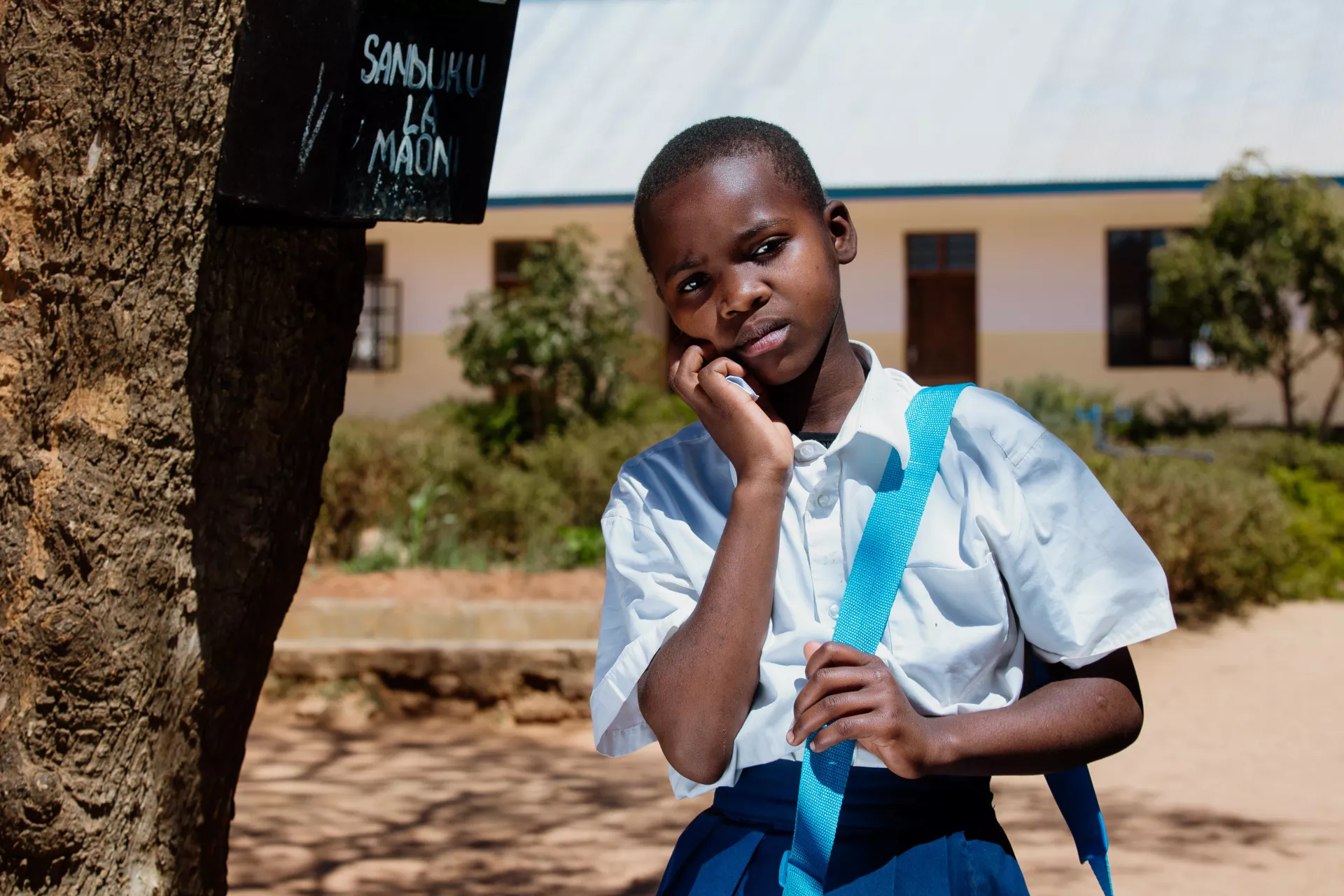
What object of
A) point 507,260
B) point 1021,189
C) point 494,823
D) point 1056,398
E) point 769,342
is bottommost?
point 494,823

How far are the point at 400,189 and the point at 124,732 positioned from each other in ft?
2.78

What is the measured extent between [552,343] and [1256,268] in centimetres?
582

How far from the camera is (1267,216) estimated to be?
450 inches

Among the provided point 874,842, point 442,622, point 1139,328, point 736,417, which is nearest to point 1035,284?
point 1139,328

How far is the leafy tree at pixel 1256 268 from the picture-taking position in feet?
37.0

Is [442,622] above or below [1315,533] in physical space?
below

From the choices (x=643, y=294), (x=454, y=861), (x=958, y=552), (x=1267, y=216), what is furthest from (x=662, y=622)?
(x=643, y=294)

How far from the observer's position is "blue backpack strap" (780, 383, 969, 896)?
138 cm

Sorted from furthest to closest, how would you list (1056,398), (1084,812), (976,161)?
(976,161) < (1056,398) < (1084,812)

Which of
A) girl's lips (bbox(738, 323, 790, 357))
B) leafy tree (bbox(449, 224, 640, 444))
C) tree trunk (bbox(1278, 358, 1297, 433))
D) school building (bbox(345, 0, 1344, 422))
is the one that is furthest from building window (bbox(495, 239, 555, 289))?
girl's lips (bbox(738, 323, 790, 357))

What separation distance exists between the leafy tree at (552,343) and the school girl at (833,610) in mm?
10525

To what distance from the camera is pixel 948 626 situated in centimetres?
144

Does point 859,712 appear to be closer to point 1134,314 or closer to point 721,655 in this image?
point 721,655

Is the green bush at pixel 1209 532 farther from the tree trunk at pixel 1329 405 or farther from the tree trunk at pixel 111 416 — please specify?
the tree trunk at pixel 111 416
